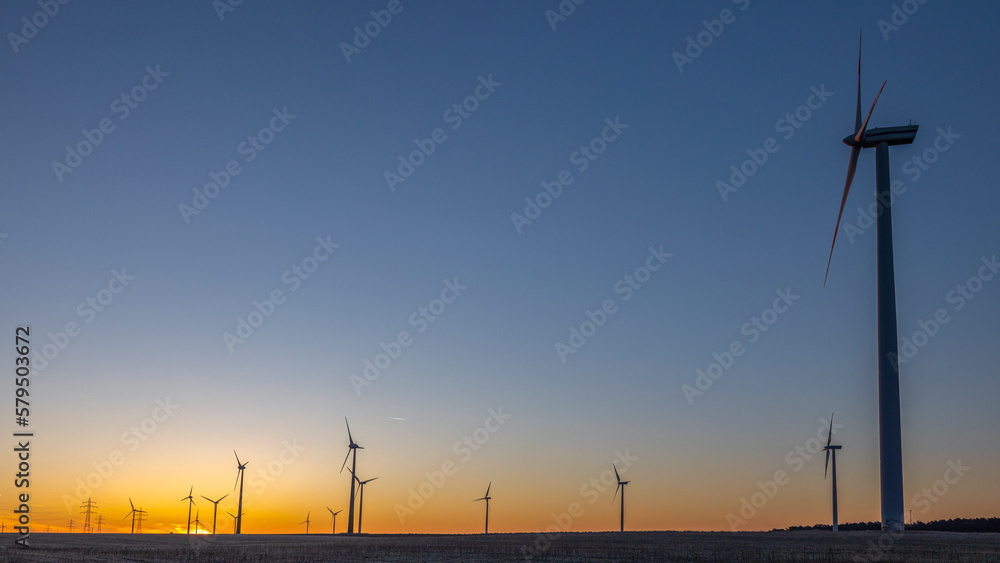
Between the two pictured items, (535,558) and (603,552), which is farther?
(603,552)

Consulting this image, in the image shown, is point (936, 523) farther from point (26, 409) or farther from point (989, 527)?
point (26, 409)

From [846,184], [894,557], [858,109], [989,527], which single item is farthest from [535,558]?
[989,527]

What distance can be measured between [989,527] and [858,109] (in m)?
134

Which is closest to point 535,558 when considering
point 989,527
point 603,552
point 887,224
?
point 603,552

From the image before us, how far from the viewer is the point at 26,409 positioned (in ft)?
153

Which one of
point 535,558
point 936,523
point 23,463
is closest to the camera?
point 23,463

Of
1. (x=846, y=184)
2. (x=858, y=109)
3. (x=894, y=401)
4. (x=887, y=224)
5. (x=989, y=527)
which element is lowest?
(x=989, y=527)

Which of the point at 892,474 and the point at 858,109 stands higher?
the point at 858,109

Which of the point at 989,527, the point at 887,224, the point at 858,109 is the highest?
the point at 858,109

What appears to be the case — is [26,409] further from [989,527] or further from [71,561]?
[989,527]

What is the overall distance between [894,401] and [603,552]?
973 inches

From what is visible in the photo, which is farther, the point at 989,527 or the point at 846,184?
the point at 989,527

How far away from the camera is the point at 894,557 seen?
4972 cm

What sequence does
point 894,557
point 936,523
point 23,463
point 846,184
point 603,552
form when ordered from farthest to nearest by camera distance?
point 936,523 < point 846,184 < point 603,552 < point 894,557 < point 23,463
